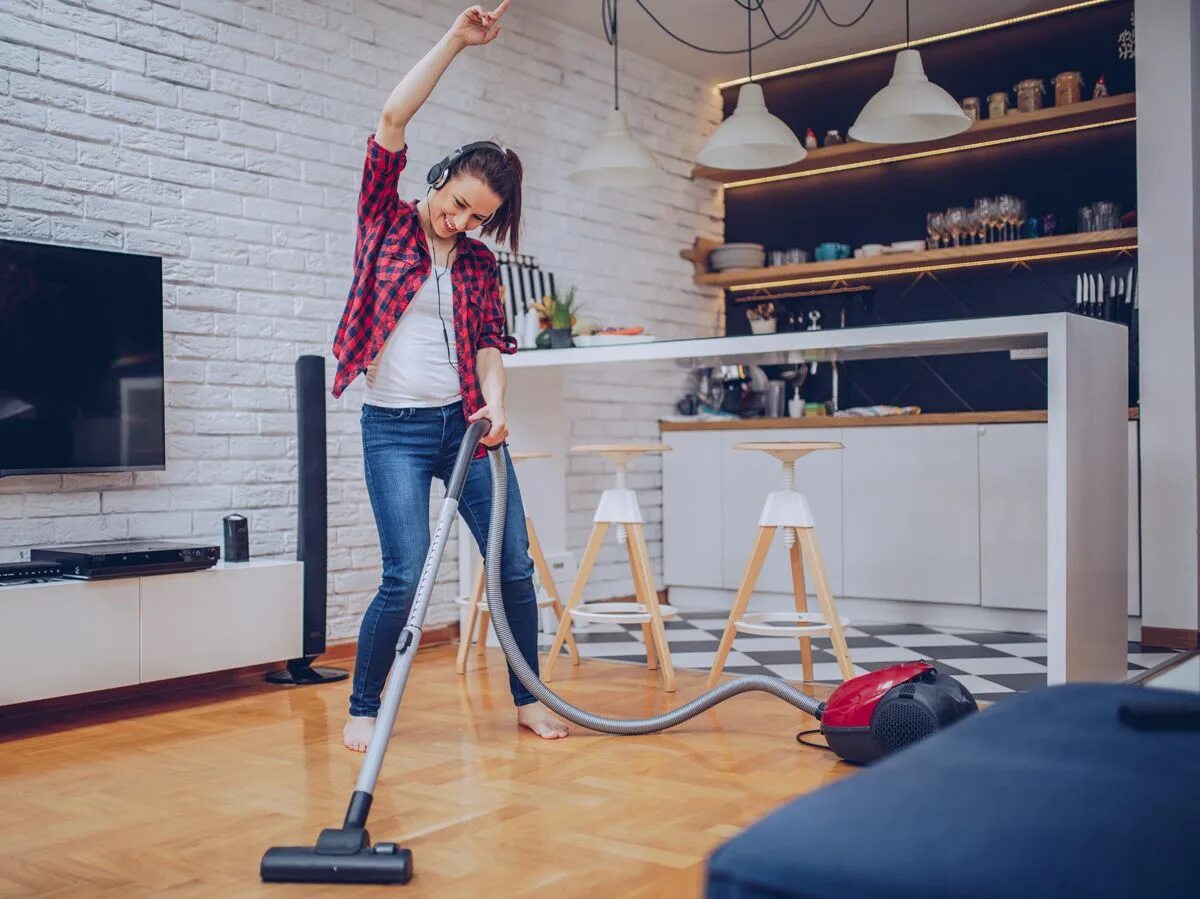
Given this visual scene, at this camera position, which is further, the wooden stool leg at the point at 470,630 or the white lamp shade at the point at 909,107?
the white lamp shade at the point at 909,107

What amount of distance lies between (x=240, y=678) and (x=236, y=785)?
4.47 ft

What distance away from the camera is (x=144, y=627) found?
323 centimetres

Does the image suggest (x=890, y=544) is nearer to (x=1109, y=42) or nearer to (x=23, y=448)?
(x=1109, y=42)

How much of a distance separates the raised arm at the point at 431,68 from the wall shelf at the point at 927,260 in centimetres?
326

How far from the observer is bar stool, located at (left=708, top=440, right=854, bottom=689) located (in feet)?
10.6

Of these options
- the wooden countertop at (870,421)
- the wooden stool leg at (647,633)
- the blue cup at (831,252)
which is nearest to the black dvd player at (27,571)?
the wooden stool leg at (647,633)

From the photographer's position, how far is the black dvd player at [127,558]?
307 cm

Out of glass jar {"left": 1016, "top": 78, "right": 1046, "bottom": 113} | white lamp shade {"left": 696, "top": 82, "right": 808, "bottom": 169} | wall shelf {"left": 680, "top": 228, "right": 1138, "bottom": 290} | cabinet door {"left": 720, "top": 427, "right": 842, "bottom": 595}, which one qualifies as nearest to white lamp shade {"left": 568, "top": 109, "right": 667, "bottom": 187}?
white lamp shade {"left": 696, "top": 82, "right": 808, "bottom": 169}

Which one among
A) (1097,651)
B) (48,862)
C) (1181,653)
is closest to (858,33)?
(1181,653)

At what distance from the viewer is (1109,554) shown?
125 inches

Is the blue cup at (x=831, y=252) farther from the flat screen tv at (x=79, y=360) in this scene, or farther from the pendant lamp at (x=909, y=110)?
the flat screen tv at (x=79, y=360)

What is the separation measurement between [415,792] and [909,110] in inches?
111

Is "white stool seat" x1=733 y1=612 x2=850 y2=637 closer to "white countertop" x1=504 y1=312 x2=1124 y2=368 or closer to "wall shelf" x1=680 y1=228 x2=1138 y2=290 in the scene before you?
"white countertop" x1=504 y1=312 x2=1124 y2=368

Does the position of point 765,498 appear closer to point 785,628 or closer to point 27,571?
point 785,628
